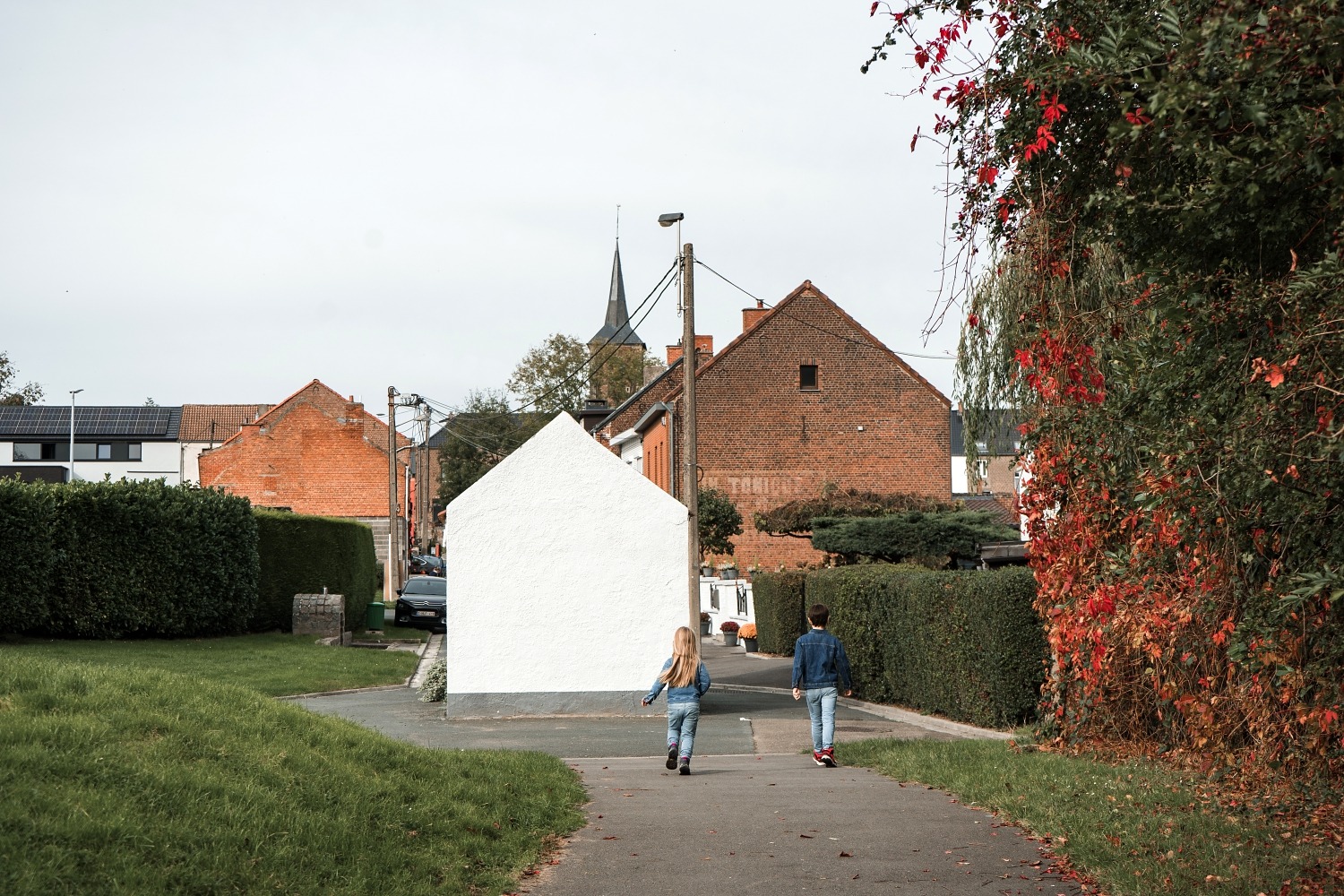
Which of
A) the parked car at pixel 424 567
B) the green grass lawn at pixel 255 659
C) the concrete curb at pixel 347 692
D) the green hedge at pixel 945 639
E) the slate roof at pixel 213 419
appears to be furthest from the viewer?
the slate roof at pixel 213 419

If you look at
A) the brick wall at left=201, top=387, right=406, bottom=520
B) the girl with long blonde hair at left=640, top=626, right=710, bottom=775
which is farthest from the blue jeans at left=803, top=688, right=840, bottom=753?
the brick wall at left=201, top=387, right=406, bottom=520

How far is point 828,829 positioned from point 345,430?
193ft

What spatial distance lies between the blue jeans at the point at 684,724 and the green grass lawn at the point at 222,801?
283 centimetres

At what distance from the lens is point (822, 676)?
13.2 metres

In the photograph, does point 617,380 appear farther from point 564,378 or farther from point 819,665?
point 819,665

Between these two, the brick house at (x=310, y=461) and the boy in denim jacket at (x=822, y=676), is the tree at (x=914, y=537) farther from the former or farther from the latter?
the brick house at (x=310, y=461)

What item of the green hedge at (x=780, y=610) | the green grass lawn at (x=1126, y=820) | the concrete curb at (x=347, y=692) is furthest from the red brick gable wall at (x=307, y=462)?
the green grass lawn at (x=1126, y=820)

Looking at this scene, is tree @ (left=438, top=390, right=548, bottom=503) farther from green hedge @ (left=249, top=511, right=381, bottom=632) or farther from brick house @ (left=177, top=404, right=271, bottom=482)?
green hedge @ (left=249, top=511, right=381, bottom=632)

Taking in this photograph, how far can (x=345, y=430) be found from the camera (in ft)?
213

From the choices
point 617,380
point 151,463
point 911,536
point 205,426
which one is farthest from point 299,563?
point 205,426

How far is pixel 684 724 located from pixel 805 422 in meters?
32.3

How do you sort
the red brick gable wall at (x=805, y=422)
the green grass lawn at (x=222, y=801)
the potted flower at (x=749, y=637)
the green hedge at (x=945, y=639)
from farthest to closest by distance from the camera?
1. the red brick gable wall at (x=805, y=422)
2. the potted flower at (x=749, y=637)
3. the green hedge at (x=945, y=639)
4. the green grass lawn at (x=222, y=801)

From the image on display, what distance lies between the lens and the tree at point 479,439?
77125 millimetres

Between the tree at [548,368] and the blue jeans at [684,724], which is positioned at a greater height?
the tree at [548,368]
